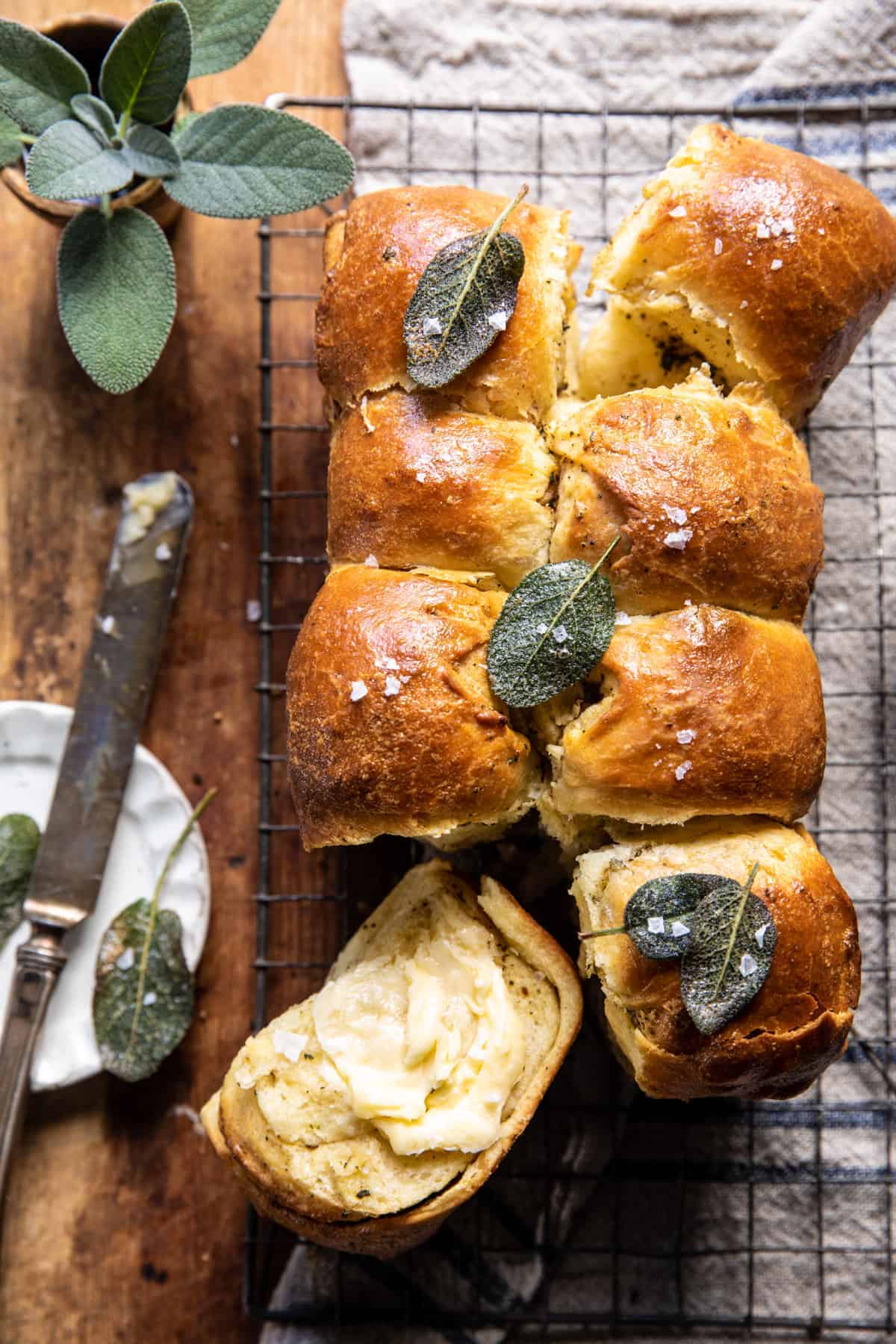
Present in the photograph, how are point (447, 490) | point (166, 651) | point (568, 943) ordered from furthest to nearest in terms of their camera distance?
point (166, 651), point (568, 943), point (447, 490)

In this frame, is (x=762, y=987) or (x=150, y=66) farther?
(x=150, y=66)

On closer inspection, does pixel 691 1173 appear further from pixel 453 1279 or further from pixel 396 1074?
pixel 396 1074

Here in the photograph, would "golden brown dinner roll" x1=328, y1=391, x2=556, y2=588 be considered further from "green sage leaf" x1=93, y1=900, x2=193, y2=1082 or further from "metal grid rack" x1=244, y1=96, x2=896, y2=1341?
"green sage leaf" x1=93, y1=900, x2=193, y2=1082

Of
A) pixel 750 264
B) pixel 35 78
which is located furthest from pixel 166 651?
pixel 750 264

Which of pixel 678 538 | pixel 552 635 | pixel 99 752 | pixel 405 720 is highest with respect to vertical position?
pixel 678 538

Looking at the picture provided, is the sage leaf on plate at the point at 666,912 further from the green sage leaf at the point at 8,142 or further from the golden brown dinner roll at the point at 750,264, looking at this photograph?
the green sage leaf at the point at 8,142

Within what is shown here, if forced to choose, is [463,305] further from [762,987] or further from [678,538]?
[762,987]
